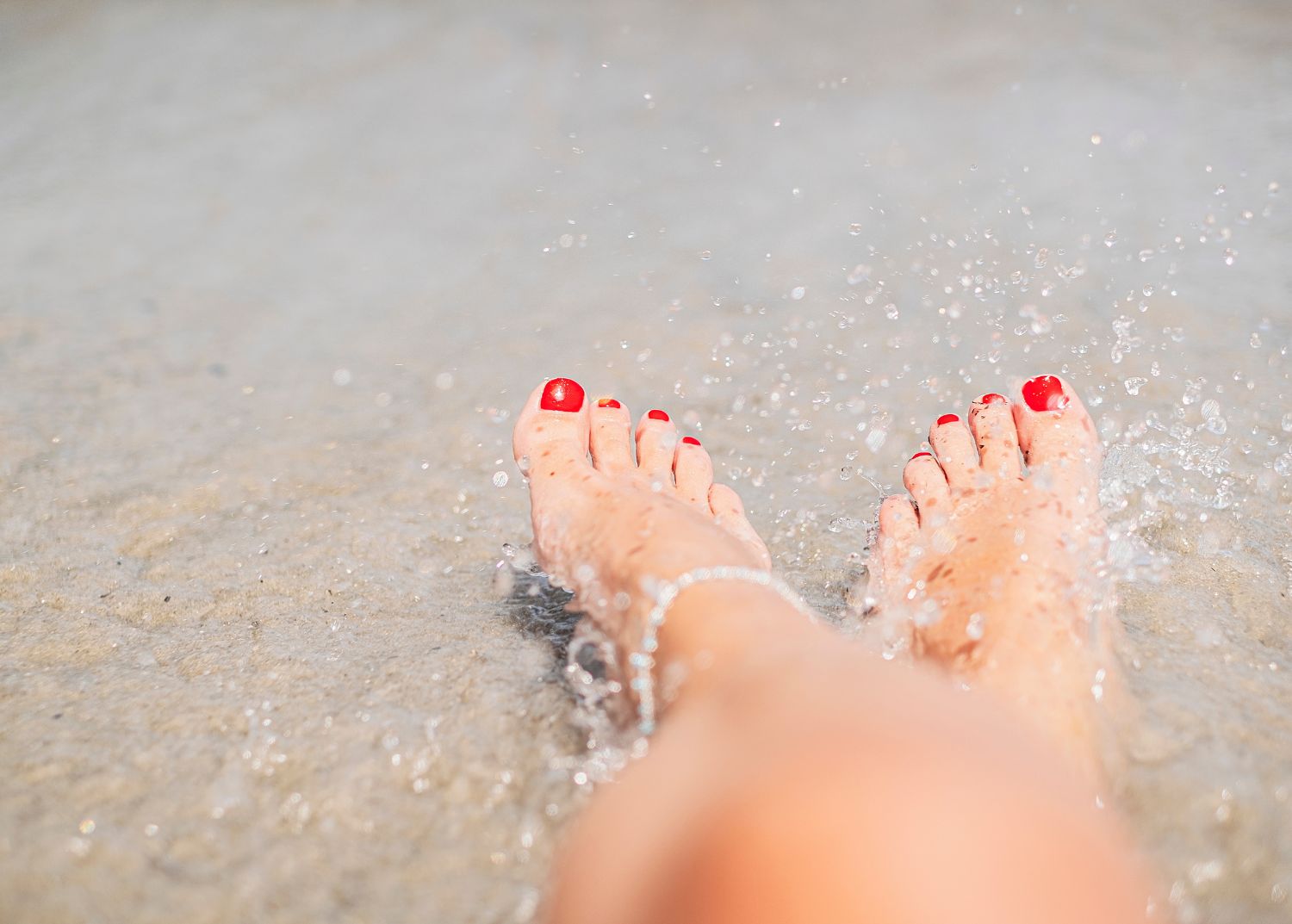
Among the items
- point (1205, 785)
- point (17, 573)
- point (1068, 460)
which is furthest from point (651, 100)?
point (1205, 785)

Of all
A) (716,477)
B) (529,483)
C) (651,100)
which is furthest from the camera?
(651,100)

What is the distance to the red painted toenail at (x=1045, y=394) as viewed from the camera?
1.54 meters

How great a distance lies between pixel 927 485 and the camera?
152 cm

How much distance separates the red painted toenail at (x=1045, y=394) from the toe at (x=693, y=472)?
527 mm

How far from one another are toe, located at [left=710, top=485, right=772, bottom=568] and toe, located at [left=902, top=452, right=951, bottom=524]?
0.83 ft

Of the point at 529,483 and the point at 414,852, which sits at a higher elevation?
the point at 414,852

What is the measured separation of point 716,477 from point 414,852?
90cm

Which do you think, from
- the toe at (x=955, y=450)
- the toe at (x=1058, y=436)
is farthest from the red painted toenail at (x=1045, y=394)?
the toe at (x=955, y=450)

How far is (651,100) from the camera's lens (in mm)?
3172

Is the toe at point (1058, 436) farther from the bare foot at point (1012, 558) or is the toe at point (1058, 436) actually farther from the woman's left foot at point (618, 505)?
the woman's left foot at point (618, 505)

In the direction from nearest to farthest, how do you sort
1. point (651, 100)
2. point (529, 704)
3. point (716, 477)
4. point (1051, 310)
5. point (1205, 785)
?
point (1205, 785), point (529, 704), point (716, 477), point (1051, 310), point (651, 100)

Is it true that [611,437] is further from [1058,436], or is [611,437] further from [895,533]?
[1058,436]

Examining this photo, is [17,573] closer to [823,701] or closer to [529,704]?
[529,704]

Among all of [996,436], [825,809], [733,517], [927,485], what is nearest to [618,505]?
[733,517]
